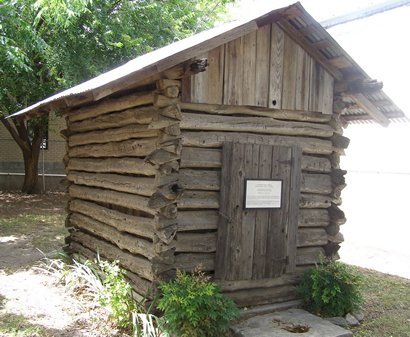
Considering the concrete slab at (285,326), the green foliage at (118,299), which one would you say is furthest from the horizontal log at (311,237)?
the green foliage at (118,299)

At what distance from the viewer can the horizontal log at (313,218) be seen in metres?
6.51

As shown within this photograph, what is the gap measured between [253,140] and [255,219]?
1.07m

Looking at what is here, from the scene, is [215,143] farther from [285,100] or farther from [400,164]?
[400,164]

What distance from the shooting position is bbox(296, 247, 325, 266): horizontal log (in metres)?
6.52

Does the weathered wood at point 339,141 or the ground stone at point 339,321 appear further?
the weathered wood at point 339,141

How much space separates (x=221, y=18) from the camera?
2027cm

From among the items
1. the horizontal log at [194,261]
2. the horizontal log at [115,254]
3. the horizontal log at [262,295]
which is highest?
the horizontal log at [194,261]

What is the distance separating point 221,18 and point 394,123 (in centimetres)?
1464

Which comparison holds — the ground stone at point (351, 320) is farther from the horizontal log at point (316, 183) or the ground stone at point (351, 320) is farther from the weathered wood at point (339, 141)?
the weathered wood at point (339, 141)

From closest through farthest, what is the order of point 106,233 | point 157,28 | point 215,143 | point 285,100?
point 215,143 < point 285,100 < point 106,233 < point 157,28

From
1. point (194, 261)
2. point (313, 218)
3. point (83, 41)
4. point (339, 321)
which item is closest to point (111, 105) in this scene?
point (194, 261)

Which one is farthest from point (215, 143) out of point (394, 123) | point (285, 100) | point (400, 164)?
point (400, 164)

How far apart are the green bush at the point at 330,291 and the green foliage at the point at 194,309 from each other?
149 cm

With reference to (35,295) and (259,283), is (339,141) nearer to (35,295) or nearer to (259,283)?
(259,283)
